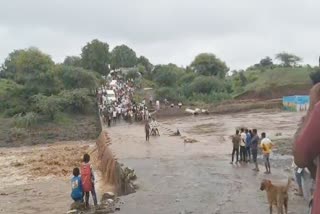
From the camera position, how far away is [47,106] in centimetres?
4547

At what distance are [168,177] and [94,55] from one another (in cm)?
6922

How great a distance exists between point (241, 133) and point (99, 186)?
20.0 feet

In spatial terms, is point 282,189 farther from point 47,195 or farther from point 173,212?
point 47,195

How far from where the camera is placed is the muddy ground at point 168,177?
40.8 ft

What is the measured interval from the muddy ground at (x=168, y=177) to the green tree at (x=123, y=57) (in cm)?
6270

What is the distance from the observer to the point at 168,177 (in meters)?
16.5

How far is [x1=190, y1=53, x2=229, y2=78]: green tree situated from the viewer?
82.2 meters

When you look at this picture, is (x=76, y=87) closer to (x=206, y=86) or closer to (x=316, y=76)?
(x=206, y=86)

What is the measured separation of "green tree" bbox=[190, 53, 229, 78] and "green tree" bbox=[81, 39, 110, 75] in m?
15.8

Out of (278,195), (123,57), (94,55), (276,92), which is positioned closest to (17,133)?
(276,92)

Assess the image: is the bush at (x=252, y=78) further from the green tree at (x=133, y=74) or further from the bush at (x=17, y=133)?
the bush at (x=17, y=133)

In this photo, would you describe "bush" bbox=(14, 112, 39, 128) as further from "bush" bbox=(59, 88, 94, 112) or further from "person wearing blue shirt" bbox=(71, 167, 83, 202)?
"person wearing blue shirt" bbox=(71, 167, 83, 202)

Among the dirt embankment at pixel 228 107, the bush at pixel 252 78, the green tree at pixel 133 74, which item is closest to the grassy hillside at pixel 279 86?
the bush at pixel 252 78

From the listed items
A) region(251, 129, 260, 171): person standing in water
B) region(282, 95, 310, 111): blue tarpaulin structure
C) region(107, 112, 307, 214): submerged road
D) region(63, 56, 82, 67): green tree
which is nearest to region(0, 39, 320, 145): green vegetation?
region(63, 56, 82, 67): green tree
